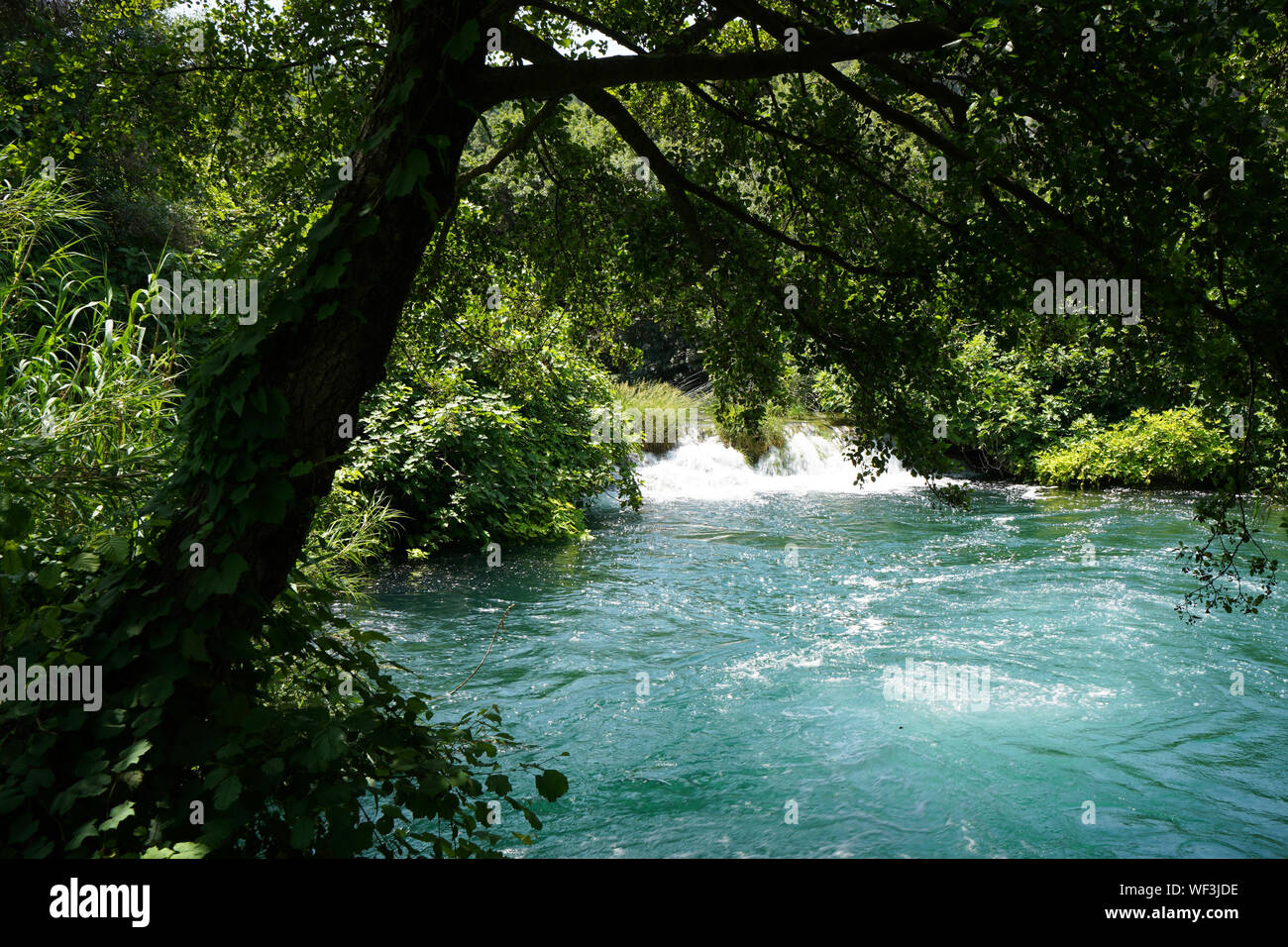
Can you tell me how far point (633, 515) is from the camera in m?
15.6

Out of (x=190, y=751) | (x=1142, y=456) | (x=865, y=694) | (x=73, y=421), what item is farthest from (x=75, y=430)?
(x=1142, y=456)

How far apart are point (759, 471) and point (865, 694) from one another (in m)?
13.0

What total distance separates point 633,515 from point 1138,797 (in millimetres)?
10923

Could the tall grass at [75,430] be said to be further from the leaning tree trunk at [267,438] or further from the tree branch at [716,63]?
the tree branch at [716,63]

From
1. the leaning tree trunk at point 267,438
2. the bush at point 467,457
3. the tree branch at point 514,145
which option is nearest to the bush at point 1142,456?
the bush at point 467,457

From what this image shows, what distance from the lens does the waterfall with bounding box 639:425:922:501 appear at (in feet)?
60.4

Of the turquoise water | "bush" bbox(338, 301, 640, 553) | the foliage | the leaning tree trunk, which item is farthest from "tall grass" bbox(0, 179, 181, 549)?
"bush" bbox(338, 301, 640, 553)

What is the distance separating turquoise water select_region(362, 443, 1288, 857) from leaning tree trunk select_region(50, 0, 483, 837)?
90.9 inches

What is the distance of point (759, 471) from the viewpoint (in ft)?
64.6

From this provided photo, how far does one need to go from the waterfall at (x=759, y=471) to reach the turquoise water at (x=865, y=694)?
18.9 feet

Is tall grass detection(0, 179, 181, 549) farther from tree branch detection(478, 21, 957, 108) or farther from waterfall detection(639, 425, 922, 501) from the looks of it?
waterfall detection(639, 425, 922, 501)

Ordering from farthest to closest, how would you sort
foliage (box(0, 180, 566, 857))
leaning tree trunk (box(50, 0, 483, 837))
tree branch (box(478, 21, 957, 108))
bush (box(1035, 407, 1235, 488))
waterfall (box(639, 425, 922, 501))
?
waterfall (box(639, 425, 922, 501))
bush (box(1035, 407, 1235, 488))
tree branch (box(478, 21, 957, 108))
leaning tree trunk (box(50, 0, 483, 837))
foliage (box(0, 180, 566, 857))

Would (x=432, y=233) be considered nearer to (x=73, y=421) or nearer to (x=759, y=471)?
(x=73, y=421)
